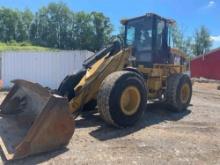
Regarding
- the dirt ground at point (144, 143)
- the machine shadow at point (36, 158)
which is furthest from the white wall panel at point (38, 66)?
the machine shadow at point (36, 158)

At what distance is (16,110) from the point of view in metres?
7.57

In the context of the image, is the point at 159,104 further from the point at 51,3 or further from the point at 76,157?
the point at 51,3

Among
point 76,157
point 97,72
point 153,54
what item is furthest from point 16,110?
point 153,54

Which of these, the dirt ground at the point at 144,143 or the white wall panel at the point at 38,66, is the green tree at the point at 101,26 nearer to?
the white wall panel at the point at 38,66

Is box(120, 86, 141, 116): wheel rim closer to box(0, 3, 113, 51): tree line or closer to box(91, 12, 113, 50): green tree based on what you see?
box(0, 3, 113, 51): tree line

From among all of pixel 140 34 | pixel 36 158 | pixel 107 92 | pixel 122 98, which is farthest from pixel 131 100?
pixel 36 158

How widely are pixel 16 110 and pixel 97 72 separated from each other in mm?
1947

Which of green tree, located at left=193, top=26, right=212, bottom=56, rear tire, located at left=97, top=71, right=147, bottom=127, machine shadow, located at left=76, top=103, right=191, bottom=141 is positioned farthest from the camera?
green tree, located at left=193, top=26, right=212, bottom=56

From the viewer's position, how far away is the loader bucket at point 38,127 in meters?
5.43

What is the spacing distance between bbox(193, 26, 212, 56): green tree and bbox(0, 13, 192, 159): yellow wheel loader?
181 feet

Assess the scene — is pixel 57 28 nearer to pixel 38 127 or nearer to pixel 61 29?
pixel 61 29

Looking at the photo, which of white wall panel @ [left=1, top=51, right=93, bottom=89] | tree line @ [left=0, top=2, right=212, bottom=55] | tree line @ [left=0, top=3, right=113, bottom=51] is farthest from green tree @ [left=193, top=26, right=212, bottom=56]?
white wall panel @ [left=1, top=51, right=93, bottom=89]

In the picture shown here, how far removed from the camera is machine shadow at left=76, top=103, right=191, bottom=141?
700cm

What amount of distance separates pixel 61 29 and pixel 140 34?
6673cm
